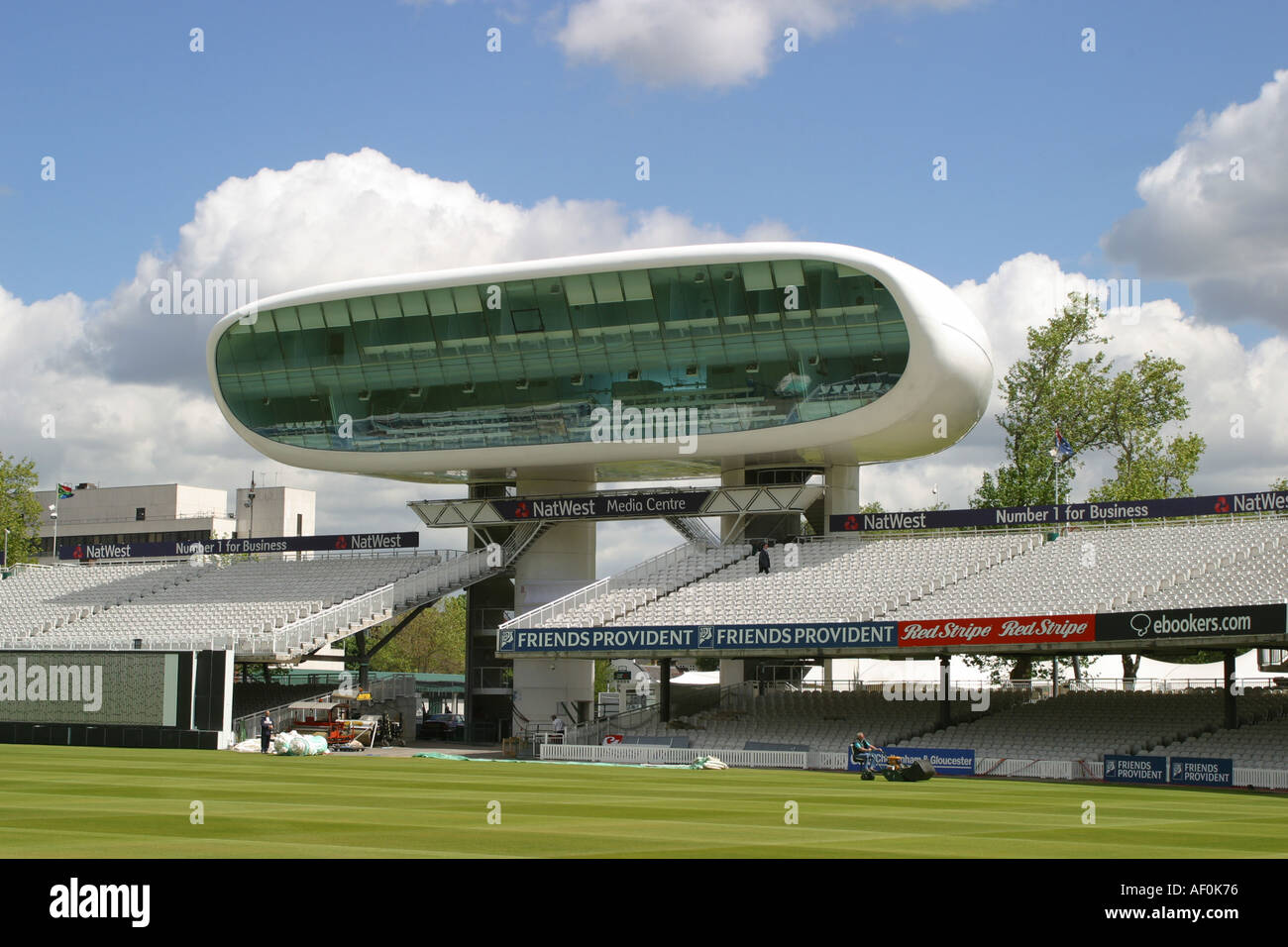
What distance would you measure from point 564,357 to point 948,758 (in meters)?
22.8

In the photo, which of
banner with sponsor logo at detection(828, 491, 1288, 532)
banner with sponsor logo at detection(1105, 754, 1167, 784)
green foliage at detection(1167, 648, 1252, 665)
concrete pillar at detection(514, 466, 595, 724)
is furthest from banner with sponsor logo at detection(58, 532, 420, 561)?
green foliage at detection(1167, 648, 1252, 665)

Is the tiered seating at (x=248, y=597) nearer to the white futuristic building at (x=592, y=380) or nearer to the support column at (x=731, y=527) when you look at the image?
the white futuristic building at (x=592, y=380)

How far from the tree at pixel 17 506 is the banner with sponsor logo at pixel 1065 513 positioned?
198 ft

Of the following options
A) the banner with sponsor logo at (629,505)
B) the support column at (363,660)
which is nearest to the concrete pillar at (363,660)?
the support column at (363,660)

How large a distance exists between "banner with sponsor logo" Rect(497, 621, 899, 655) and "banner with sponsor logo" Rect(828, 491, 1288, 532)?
38.1ft

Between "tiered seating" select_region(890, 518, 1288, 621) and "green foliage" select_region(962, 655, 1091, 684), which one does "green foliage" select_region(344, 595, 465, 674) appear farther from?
"tiered seating" select_region(890, 518, 1288, 621)

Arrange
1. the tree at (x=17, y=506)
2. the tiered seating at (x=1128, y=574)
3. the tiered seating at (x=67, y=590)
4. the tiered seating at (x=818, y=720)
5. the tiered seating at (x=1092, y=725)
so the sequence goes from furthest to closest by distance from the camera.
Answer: the tree at (x=17, y=506) < the tiered seating at (x=67, y=590) < the tiered seating at (x=818, y=720) < the tiered seating at (x=1128, y=574) < the tiered seating at (x=1092, y=725)

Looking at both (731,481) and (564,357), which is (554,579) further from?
(564,357)

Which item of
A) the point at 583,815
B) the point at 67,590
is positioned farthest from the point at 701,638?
the point at 67,590

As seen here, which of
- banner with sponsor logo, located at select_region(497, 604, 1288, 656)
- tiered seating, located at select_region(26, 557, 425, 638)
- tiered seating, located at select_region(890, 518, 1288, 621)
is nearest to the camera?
banner with sponsor logo, located at select_region(497, 604, 1288, 656)

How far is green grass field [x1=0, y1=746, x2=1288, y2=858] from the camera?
1642 centimetres

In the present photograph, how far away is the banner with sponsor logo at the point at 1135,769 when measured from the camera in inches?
1443

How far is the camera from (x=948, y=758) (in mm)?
40188
